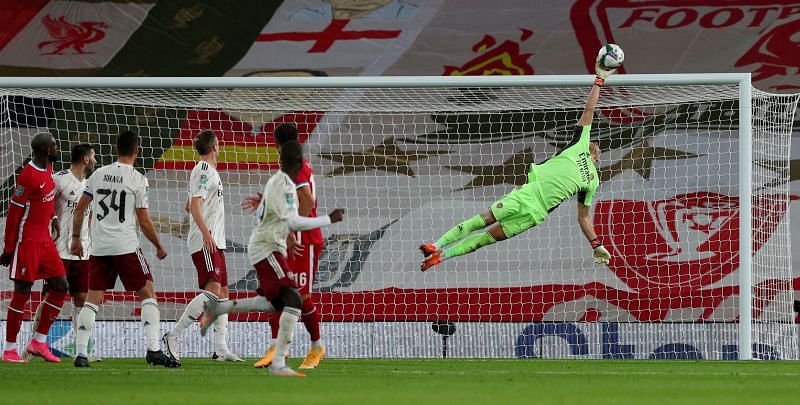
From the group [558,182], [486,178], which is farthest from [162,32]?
[558,182]

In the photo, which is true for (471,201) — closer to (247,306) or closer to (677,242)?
(677,242)

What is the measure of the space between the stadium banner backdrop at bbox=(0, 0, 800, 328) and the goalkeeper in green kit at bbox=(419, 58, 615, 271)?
364 centimetres

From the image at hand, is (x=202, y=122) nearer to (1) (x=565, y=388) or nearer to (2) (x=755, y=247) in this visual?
(2) (x=755, y=247)

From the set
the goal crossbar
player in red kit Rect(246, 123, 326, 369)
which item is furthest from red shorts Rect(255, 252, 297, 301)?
the goal crossbar

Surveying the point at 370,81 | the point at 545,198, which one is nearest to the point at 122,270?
the point at 370,81

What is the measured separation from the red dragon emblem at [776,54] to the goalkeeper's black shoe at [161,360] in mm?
8605

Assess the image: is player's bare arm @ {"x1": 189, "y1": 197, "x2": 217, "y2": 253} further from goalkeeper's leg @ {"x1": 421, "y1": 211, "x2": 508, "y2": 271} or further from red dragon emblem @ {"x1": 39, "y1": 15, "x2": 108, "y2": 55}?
red dragon emblem @ {"x1": 39, "y1": 15, "x2": 108, "y2": 55}

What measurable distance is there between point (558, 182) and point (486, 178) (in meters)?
4.20

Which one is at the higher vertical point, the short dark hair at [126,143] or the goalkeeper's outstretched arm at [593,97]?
the goalkeeper's outstretched arm at [593,97]

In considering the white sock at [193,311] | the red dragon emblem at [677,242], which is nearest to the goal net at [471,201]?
the red dragon emblem at [677,242]

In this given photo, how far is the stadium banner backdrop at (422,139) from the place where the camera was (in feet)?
47.2

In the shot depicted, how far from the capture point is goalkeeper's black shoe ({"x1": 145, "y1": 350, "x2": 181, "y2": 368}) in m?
8.80

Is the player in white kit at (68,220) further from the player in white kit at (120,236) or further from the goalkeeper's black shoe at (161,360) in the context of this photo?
the goalkeeper's black shoe at (161,360)

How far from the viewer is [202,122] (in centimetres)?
1477
